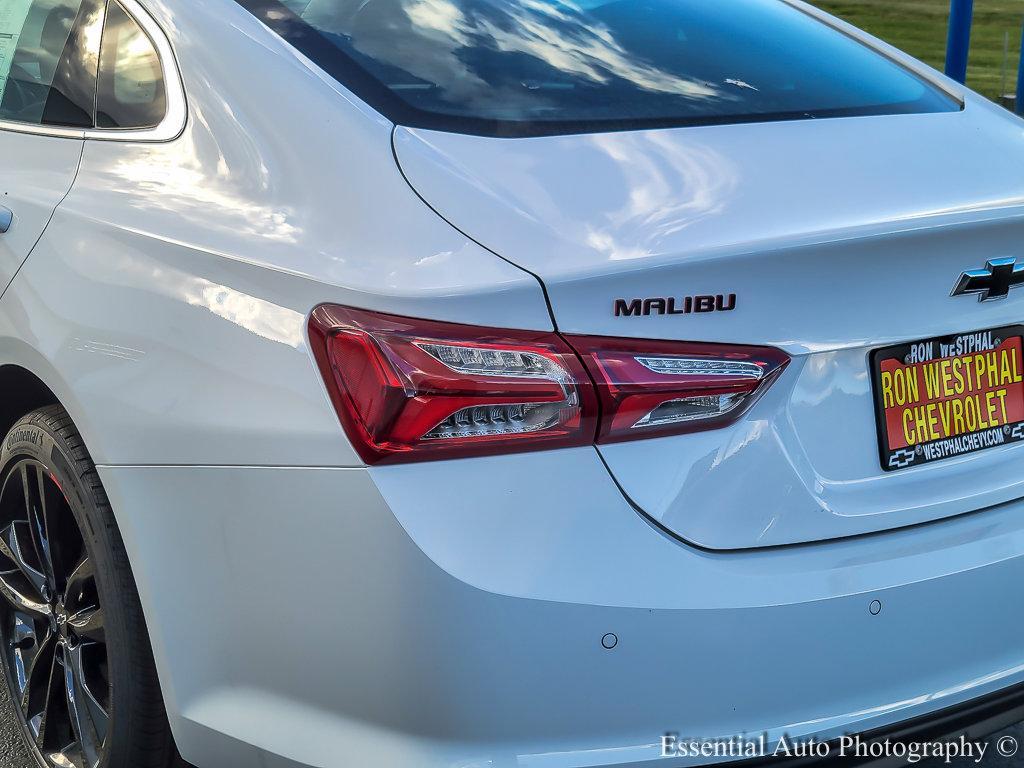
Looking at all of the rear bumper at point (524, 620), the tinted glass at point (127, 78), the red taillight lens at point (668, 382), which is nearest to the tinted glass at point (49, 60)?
the tinted glass at point (127, 78)

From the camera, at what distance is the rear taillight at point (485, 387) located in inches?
59.1

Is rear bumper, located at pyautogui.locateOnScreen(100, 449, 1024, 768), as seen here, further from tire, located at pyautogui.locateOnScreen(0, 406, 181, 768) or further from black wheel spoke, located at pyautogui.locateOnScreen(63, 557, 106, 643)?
black wheel spoke, located at pyautogui.locateOnScreen(63, 557, 106, 643)

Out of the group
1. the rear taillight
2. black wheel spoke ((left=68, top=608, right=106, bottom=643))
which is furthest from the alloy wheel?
the rear taillight

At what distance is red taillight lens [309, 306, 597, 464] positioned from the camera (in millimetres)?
→ 1501

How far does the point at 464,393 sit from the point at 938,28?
61.1ft

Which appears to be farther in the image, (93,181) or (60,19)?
(60,19)

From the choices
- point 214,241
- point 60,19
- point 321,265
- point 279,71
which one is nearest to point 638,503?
point 321,265

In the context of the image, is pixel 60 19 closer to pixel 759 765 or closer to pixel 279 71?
pixel 279 71

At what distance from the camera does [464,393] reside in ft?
4.93

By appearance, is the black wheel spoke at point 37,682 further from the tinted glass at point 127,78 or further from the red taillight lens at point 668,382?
the red taillight lens at point 668,382

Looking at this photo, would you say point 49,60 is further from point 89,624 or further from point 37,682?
point 37,682

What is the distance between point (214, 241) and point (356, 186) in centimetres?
24

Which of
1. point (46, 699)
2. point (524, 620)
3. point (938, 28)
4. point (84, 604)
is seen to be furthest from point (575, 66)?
point (938, 28)

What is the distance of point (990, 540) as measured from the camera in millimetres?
1750
